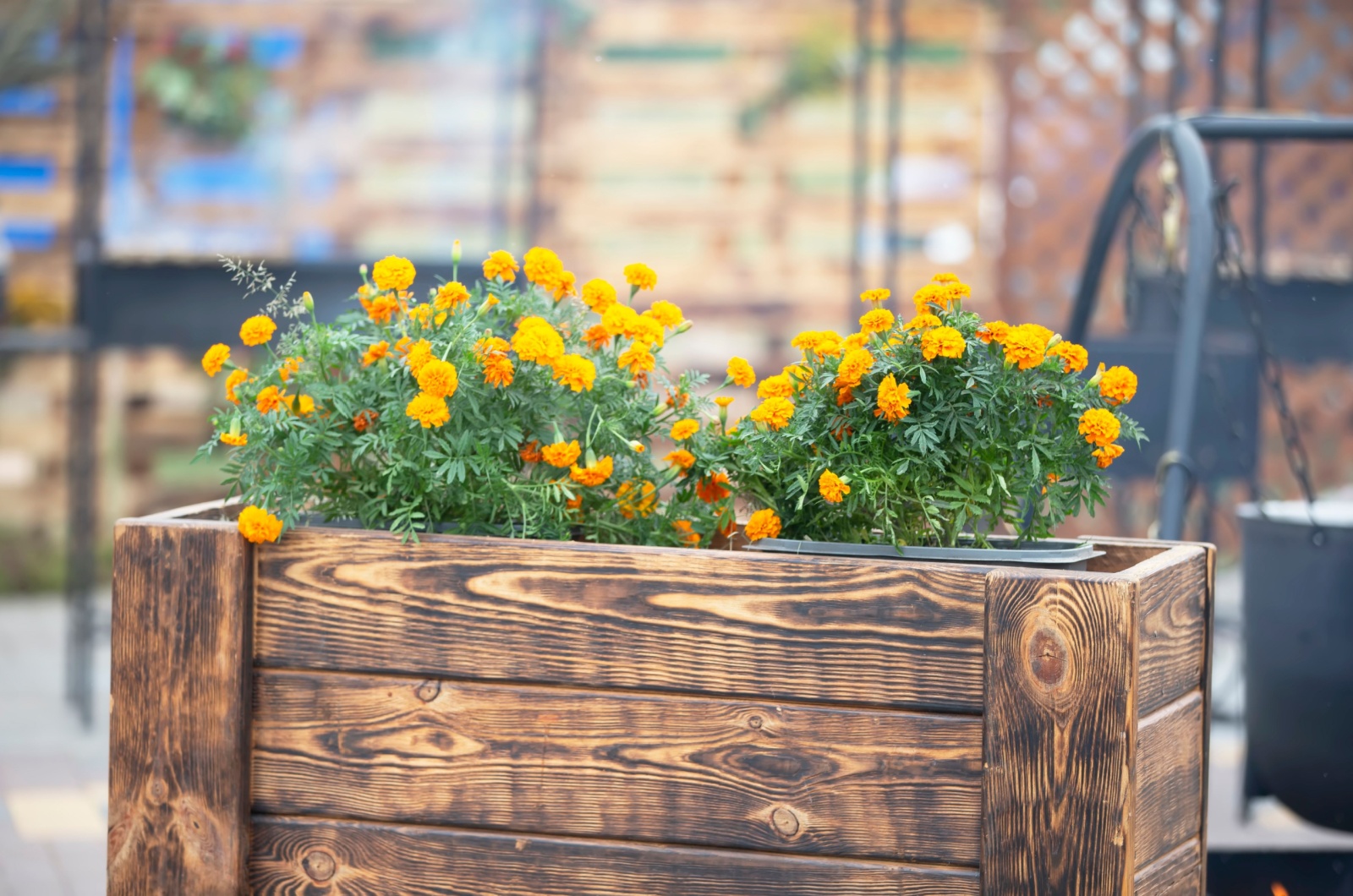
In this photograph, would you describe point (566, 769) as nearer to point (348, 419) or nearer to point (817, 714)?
point (817, 714)

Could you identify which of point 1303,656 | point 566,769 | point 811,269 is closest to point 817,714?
point 566,769

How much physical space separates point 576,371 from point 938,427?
0.32 meters

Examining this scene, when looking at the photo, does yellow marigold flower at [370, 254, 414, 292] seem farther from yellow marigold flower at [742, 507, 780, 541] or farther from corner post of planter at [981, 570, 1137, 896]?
corner post of planter at [981, 570, 1137, 896]

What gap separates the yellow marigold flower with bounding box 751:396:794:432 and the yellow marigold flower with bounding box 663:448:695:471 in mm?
99

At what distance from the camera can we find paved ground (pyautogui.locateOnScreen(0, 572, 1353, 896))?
6.85 ft

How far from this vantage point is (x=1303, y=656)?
70.6 inches

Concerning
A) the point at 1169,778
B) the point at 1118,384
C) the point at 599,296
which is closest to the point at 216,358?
the point at 599,296

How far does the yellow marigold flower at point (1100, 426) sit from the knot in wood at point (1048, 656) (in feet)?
0.60

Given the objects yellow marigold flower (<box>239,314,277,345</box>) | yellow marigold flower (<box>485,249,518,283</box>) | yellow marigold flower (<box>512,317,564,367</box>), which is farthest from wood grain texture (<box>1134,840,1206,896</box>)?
yellow marigold flower (<box>239,314,277,345</box>)

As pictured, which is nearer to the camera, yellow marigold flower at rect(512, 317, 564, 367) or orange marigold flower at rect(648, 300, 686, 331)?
yellow marigold flower at rect(512, 317, 564, 367)

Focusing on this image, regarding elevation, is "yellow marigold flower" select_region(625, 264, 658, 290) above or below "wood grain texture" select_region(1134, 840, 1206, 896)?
above

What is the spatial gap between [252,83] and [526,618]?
388 cm

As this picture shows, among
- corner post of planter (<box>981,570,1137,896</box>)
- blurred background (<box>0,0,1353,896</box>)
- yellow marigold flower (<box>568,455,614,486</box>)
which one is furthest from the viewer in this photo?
blurred background (<box>0,0,1353,896</box>)

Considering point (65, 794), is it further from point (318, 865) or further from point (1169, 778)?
point (1169, 778)
